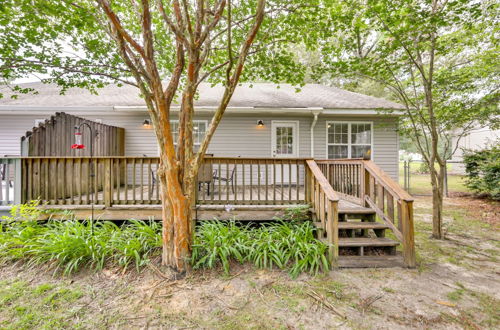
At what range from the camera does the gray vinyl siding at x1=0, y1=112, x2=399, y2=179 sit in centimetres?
708

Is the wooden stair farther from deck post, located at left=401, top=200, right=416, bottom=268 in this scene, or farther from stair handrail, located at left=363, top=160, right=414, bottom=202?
stair handrail, located at left=363, top=160, right=414, bottom=202

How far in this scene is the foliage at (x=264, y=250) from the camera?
2.89 meters

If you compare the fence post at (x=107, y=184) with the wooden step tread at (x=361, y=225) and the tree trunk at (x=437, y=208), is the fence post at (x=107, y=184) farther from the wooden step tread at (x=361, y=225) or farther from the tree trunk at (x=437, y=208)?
the tree trunk at (x=437, y=208)

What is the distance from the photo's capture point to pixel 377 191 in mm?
3568

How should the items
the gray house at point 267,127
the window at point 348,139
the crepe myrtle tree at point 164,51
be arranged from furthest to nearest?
the window at point 348,139, the gray house at point 267,127, the crepe myrtle tree at point 164,51

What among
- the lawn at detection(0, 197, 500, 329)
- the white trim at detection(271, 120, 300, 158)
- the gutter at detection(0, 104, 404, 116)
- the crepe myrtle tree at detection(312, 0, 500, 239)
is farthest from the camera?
the white trim at detection(271, 120, 300, 158)

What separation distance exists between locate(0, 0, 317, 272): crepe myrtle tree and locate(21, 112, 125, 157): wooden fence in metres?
1.20

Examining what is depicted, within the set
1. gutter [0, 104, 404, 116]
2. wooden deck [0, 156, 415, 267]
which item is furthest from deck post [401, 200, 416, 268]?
gutter [0, 104, 404, 116]

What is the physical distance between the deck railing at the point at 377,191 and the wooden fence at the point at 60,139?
218 inches

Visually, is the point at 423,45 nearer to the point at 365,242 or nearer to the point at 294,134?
the point at 365,242

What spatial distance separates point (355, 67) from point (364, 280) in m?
→ 3.70

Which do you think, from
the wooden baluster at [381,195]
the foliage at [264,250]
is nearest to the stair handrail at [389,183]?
the wooden baluster at [381,195]

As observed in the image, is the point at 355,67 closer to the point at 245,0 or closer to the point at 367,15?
the point at 367,15

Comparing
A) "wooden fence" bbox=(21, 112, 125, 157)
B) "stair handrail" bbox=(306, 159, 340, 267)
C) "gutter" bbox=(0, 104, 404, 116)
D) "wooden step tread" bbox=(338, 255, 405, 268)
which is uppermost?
"gutter" bbox=(0, 104, 404, 116)
